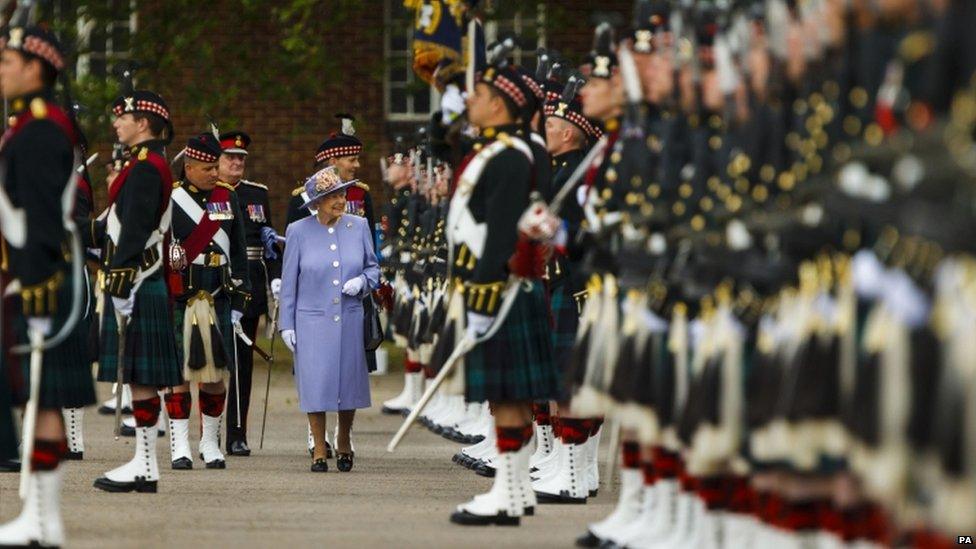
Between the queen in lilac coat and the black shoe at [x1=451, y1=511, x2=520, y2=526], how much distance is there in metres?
3.33

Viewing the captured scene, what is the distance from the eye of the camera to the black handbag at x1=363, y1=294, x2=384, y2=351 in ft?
46.5

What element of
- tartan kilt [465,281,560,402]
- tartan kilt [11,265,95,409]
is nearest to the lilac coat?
tartan kilt [465,281,560,402]

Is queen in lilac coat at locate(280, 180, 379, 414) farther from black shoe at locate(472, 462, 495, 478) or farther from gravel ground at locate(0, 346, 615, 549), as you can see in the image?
black shoe at locate(472, 462, 495, 478)

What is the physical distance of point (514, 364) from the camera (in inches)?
408

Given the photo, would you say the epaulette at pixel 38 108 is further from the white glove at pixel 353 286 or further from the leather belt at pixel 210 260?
the leather belt at pixel 210 260

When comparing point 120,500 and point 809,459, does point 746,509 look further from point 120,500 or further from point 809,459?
point 120,500

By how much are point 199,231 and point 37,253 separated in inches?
205

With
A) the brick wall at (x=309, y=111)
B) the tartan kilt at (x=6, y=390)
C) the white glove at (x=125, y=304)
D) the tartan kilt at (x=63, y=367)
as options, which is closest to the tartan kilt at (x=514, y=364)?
the tartan kilt at (x=63, y=367)

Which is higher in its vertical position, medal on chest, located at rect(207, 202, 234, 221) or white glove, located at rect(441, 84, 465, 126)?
white glove, located at rect(441, 84, 465, 126)

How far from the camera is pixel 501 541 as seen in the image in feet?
32.0

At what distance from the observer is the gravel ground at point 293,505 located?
9.91 m

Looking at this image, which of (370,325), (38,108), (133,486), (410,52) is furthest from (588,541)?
(410,52)

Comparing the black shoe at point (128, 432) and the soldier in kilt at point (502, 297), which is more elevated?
the soldier in kilt at point (502, 297)

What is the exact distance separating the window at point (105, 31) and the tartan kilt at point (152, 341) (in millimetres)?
10941
